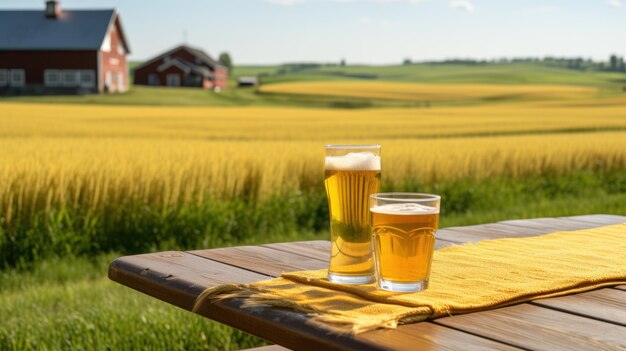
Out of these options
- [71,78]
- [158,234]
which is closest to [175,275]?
[158,234]

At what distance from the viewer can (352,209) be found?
6.53 ft

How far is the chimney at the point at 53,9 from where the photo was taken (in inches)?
2148

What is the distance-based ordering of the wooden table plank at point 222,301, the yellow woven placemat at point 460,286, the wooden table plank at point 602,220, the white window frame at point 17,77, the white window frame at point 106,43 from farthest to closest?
the white window frame at point 17,77, the white window frame at point 106,43, the wooden table plank at point 602,220, the yellow woven placemat at point 460,286, the wooden table plank at point 222,301

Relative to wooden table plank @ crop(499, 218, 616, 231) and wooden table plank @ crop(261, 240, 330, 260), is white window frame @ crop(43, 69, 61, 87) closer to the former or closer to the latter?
wooden table plank @ crop(499, 218, 616, 231)

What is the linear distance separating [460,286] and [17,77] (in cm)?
5595

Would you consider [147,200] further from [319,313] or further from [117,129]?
[117,129]

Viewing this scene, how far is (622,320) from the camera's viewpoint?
66.0 inches

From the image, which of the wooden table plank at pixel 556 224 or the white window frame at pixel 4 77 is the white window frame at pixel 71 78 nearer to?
the white window frame at pixel 4 77

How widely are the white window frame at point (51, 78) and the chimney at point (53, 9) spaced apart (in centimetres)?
412

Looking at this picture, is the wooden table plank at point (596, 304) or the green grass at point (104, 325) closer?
the wooden table plank at point (596, 304)

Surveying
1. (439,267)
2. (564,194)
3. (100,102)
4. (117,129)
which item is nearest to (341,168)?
(439,267)

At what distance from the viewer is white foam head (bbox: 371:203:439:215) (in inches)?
73.7

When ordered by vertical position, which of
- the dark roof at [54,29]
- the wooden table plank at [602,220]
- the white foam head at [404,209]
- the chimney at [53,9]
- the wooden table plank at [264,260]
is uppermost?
the chimney at [53,9]

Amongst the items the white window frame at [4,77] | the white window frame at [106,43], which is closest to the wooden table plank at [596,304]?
the white window frame at [106,43]
